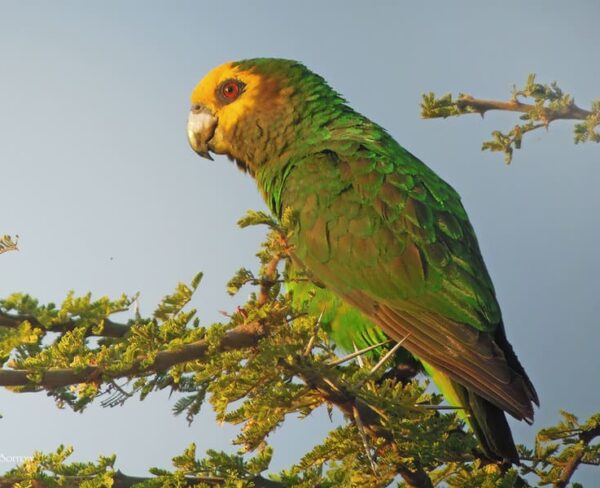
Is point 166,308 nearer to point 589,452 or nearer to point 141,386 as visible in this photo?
point 141,386

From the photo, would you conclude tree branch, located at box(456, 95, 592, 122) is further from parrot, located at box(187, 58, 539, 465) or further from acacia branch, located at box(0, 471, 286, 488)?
acacia branch, located at box(0, 471, 286, 488)

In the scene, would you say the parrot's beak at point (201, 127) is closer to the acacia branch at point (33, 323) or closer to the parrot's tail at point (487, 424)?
the parrot's tail at point (487, 424)

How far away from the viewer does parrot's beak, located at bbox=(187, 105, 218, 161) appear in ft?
16.2

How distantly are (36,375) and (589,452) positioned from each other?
230 centimetres

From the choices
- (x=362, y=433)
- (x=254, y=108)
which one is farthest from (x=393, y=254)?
(x=254, y=108)

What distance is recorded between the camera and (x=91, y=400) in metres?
2.22

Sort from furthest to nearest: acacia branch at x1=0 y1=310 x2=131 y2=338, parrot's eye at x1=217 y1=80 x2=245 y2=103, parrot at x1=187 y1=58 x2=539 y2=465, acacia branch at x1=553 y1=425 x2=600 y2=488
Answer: parrot's eye at x1=217 y1=80 x2=245 y2=103
parrot at x1=187 y1=58 x2=539 y2=465
acacia branch at x1=553 y1=425 x2=600 y2=488
acacia branch at x1=0 y1=310 x2=131 y2=338

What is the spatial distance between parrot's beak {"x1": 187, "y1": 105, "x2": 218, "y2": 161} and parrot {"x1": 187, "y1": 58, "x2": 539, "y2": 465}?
51cm

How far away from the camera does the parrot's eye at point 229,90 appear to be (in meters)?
4.80

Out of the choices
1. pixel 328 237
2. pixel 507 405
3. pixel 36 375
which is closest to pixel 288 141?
pixel 328 237

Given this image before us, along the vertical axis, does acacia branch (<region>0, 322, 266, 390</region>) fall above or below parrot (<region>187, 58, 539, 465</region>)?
below

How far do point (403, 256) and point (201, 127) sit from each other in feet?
6.47

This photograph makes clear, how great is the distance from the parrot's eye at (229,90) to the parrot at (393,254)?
39 cm

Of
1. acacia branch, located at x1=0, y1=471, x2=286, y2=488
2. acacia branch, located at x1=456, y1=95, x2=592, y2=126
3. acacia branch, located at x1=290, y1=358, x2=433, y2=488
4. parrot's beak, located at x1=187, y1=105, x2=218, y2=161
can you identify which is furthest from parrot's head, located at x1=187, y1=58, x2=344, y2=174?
acacia branch, located at x1=0, y1=471, x2=286, y2=488
